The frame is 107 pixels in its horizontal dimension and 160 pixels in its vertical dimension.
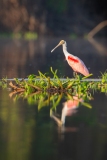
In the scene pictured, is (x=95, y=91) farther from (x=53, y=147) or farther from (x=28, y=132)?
(x=53, y=147)

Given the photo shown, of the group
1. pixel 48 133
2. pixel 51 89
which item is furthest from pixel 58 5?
pixel 48 133

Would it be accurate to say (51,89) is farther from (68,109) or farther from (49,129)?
(49,129)

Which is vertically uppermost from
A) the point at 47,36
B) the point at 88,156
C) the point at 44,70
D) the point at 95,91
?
the point at 47,36

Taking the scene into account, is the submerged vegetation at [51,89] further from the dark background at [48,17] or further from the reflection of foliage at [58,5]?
the reflection of foliage at [58,5]

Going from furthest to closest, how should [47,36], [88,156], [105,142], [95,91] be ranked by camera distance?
1. [47,36]
2. [95,91]
3. [105,142]
4. [88,156]

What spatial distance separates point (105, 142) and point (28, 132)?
895 mm

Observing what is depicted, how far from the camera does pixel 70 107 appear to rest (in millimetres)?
9062

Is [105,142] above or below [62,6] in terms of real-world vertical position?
below

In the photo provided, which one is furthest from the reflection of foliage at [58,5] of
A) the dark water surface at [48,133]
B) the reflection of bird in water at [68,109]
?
the dark water surface at [48,133]

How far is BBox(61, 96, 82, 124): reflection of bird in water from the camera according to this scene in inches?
333

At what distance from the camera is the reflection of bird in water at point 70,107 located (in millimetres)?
8456

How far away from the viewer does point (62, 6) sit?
124 feet

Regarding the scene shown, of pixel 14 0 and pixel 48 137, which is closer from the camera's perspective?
pixel 48 137

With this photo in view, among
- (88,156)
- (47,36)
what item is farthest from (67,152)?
(47,36)
